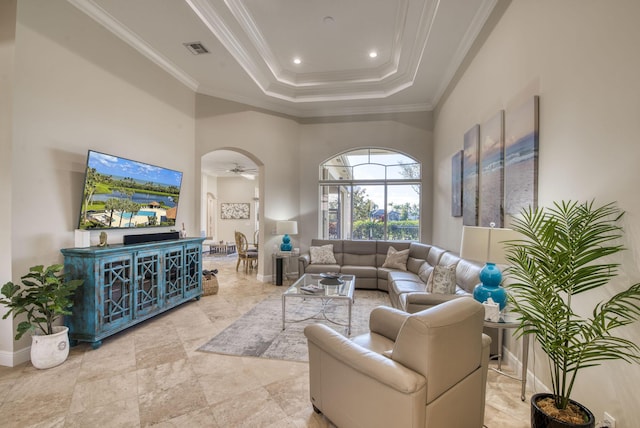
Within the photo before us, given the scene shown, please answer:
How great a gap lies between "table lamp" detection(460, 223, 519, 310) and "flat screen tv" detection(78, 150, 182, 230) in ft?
12.7

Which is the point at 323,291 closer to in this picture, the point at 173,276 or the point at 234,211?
the point at 173,276

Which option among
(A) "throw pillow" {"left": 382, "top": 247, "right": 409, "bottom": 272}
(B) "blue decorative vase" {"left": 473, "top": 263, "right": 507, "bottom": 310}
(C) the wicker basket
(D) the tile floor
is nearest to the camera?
A: (D) the tile floor

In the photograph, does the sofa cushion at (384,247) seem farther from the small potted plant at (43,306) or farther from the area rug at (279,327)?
the small potted plant at (43,306)

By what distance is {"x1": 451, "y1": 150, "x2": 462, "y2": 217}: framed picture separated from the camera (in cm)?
434

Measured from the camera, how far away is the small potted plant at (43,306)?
257cm

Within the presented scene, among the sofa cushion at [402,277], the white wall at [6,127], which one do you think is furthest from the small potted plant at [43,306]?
the sofa cushion at [402,277]

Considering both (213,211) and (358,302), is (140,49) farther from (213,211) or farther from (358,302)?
(213,211)

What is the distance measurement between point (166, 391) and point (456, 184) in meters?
4.33

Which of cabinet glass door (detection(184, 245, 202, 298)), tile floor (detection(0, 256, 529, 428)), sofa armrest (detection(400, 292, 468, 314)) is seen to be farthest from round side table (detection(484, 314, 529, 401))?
cabinet glass door (detection(184, 245, 202, 298))

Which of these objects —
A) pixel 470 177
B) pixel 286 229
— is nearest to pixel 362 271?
pixel 286 229

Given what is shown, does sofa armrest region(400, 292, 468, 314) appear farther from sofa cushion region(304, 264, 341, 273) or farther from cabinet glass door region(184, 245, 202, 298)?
cabinet glass door region(184, 245, 202, 298)

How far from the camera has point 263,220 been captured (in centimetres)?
618

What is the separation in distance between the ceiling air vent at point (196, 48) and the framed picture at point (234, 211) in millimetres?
7791

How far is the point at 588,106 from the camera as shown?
1834 millimetres
